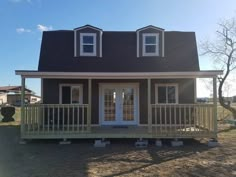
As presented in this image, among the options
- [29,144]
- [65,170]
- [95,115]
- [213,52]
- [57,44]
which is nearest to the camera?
[65,170]

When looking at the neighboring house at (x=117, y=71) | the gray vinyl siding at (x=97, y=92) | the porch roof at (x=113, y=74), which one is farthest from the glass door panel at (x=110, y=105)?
the porch roof at (x=113, y=74)

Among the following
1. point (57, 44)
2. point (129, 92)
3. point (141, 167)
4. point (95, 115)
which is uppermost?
point (57, 44)

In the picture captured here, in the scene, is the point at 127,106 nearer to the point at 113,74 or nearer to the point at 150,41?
the point at 113,74

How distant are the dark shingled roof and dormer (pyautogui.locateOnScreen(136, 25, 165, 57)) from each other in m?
0.29

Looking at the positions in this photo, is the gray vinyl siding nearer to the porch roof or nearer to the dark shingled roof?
the dark shingled roof

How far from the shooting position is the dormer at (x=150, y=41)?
15.8 m

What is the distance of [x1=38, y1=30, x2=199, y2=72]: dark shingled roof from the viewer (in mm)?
15062

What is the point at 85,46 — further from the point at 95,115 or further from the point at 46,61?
the point at 95,115

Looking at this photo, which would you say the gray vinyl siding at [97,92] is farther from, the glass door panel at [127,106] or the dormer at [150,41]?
the dormer at [150,41]

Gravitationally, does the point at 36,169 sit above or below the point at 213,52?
below

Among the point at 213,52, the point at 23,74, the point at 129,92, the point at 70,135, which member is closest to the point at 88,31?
the point at 129,92

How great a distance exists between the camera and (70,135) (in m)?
11.7

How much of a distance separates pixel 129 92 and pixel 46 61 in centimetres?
456

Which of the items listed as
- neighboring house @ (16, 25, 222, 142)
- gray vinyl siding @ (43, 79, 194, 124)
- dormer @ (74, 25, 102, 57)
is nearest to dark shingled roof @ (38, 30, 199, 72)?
neighboring house @ (16, 25, 222, 142)
